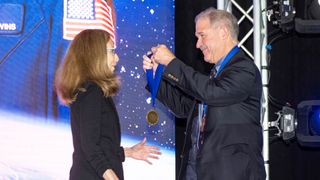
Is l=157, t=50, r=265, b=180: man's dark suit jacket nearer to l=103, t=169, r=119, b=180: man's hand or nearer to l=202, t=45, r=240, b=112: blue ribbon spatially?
l=202, t=45, r=240, b=112: blue ribbon

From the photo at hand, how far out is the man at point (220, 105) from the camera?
2578 millimetres

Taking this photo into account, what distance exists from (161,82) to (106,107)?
523 millimetres

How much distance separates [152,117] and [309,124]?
117 centimetres

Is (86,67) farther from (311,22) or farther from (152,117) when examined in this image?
(152,117)

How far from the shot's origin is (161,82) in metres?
2.93

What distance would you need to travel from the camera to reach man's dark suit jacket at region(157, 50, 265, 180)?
259cm

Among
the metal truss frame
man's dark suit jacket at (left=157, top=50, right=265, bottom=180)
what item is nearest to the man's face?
man's dark suit jacket at (left=157, top=50, right=265, bottom=180)

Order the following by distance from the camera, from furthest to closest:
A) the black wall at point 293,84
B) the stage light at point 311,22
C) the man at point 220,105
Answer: the black wall at point 293,84 → the stage light at point 311,22 → the man at point 220,105

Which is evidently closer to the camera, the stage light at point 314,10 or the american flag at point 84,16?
the stage light at point 314,10

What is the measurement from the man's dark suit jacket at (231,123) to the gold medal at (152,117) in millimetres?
1505

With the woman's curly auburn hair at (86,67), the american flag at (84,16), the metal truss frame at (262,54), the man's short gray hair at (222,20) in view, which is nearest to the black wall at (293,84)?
the metal truss frame at (262,54)

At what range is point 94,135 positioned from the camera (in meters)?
2.40

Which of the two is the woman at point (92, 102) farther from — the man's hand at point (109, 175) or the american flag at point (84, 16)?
the american flag at point (84, 16)

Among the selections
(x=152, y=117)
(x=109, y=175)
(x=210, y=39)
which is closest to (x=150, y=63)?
(x=210, y=39)
